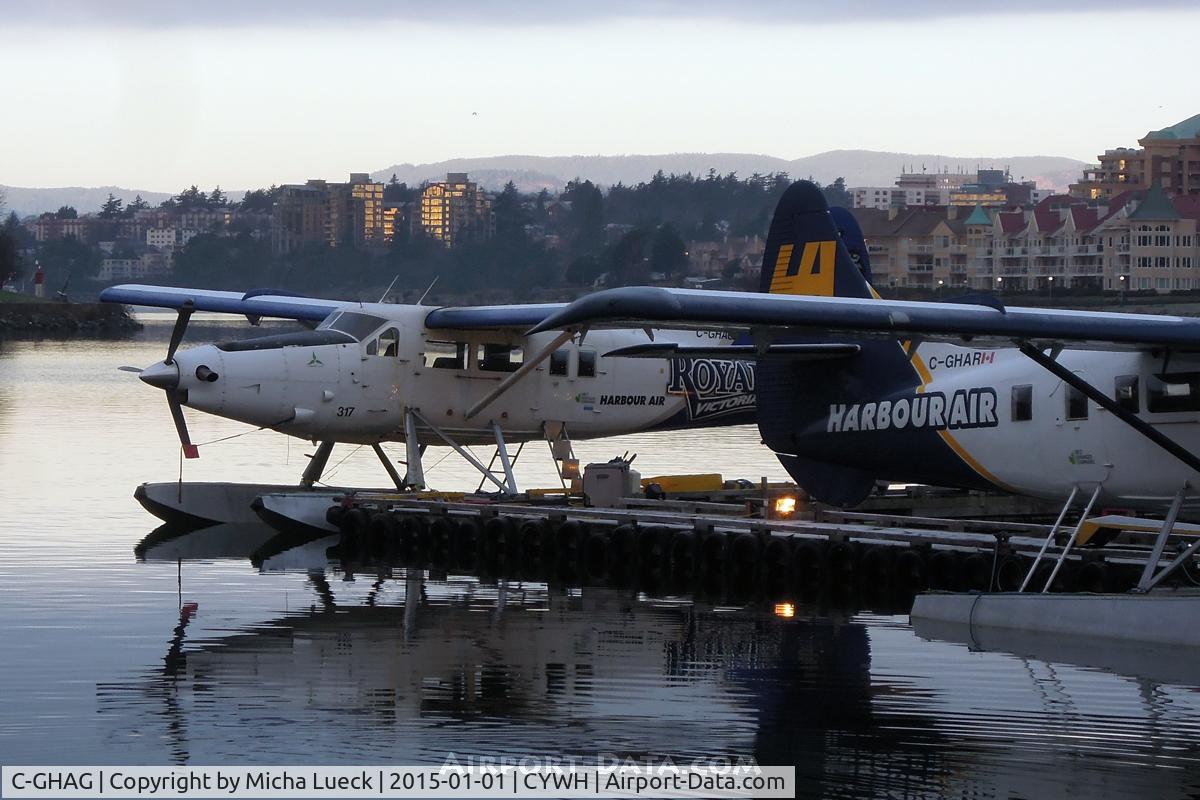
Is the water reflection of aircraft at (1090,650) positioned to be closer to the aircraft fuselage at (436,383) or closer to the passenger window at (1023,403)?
the passenger window at (1023,403)

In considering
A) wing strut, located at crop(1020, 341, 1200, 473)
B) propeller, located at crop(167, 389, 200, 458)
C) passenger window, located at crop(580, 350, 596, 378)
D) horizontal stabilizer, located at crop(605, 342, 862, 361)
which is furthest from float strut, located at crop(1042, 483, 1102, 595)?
propeller, located at crop(167, 389, 200, 458)

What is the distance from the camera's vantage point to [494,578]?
674 inches

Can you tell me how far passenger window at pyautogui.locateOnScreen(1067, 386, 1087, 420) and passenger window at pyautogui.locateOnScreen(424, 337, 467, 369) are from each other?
24.3ft

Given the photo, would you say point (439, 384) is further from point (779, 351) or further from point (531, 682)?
point (531, 682)

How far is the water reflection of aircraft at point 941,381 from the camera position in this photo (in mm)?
12562

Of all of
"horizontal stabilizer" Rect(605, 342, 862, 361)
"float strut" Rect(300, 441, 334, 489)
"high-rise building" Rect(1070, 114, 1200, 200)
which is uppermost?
"high-rise building" Rect(1070, 114, 1200, 200)

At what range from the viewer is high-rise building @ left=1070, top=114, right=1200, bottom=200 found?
575 ft

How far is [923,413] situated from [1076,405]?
1.53m

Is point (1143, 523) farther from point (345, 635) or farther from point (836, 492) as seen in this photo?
point (345, 635)

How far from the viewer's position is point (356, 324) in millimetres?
19078

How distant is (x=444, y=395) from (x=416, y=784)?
10.1 m

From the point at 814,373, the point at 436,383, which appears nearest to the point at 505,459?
the point at 436,383

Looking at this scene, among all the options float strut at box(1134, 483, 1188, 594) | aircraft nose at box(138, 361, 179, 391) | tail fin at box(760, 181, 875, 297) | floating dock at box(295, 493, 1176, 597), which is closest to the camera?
float strut at box(1134, 483, 1188, 594)

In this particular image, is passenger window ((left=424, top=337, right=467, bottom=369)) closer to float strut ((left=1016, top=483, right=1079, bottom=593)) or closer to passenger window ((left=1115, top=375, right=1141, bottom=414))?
float strut ((left=1016, top=483, right=1079, bottom=593))
